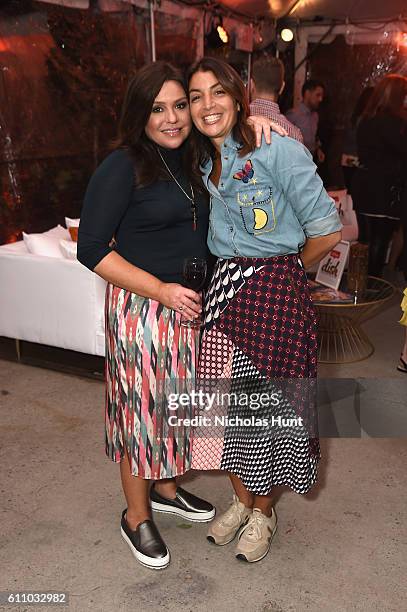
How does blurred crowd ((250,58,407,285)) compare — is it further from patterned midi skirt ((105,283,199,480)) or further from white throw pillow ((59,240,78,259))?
patterned midi skirt ((105,283,199,480))

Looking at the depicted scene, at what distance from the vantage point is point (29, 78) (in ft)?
16.0

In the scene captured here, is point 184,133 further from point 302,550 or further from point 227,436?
point 302,550

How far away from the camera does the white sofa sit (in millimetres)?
3338

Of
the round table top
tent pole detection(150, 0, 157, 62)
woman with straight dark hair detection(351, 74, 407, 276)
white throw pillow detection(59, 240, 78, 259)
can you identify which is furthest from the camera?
tent pole detection(150, 0, 157, 62)

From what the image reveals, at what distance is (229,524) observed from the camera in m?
2.07

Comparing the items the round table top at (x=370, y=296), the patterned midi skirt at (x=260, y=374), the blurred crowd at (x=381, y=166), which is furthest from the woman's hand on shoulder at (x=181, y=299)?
the blurred crowd at (x=381, y=166)

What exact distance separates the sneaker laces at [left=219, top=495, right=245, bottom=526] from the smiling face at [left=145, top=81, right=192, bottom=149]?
1217 millimetres

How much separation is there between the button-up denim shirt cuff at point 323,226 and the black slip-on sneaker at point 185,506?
1078 millimetres

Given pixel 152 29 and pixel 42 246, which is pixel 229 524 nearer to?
pixel 42 246

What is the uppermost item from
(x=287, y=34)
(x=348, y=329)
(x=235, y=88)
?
(x=287, y=34)

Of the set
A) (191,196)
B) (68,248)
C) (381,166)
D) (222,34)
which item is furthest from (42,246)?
(222,34)

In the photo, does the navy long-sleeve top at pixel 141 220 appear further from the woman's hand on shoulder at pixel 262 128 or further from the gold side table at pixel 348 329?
the gold side table at pixel 348 329

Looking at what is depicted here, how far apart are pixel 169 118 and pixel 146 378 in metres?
0.75

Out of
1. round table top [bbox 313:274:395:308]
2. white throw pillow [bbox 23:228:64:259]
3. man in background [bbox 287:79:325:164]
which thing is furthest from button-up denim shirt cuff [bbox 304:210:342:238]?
man in background [bbox 287:79:325:164]
